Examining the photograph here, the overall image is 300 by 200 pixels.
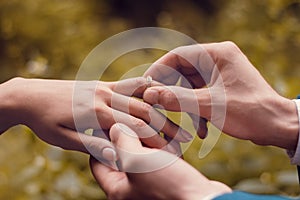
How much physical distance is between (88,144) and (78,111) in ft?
0.19

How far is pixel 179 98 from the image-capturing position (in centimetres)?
125

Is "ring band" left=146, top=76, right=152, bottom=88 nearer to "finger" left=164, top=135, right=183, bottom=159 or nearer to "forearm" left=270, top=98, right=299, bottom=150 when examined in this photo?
"finger" left=164, top=135, right=183, bottom=159

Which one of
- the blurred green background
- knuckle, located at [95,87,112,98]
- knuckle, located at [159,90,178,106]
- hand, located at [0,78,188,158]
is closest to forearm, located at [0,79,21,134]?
hand, located at [0,78,188,158]

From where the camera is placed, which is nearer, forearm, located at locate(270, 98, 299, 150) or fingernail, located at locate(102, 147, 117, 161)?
fingernail, located at locate(102, 147, 117, 161)

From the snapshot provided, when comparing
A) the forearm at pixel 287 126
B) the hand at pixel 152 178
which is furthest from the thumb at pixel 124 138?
the forearm at pixel 287 126

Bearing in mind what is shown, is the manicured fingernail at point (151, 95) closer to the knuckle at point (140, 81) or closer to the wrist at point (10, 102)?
the knuckle at point (140, 81)

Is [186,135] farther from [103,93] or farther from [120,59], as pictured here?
[120,59]

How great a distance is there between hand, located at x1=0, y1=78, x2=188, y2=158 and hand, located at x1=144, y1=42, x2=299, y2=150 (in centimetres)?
3

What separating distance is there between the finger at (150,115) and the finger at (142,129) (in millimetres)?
19

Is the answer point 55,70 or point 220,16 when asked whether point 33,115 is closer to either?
point 55,70

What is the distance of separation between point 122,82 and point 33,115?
0.16 meters

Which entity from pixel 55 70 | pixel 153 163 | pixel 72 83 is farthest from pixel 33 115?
pixel 55 70

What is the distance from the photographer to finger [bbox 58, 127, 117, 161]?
1196mm

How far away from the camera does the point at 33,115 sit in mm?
1275
